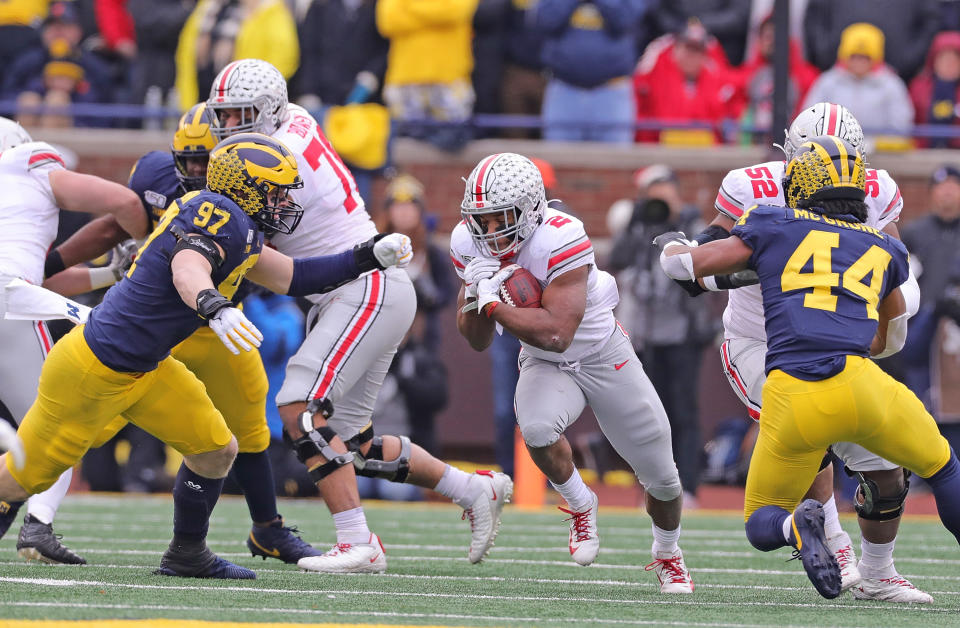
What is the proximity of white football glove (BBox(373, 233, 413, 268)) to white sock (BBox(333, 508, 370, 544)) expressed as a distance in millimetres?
1079

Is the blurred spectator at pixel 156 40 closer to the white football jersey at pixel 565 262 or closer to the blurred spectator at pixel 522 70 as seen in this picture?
the blurred spectator at pixel 522 70

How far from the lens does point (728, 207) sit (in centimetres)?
626

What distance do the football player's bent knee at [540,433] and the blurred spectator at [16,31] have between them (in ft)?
26.0

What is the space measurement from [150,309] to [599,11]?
20.9 ft

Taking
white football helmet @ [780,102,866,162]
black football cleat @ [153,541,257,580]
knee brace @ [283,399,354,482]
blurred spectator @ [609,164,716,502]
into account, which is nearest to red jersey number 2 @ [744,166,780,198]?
white football helmet @ [780,102,866,162]

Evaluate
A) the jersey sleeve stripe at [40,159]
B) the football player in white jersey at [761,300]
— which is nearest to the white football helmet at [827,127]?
the football player in white jersey at [761,300]

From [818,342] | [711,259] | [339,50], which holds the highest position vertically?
[339,50]

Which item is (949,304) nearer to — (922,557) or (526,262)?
(922,557)

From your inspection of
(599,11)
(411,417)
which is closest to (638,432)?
(411,417)

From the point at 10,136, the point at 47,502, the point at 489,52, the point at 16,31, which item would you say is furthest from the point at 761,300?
the point at 16,31

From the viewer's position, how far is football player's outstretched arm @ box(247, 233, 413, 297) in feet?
19.6

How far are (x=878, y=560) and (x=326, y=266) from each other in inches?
89.6

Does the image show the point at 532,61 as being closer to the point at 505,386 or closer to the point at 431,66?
the point at 431,66

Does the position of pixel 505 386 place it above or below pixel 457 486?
below
